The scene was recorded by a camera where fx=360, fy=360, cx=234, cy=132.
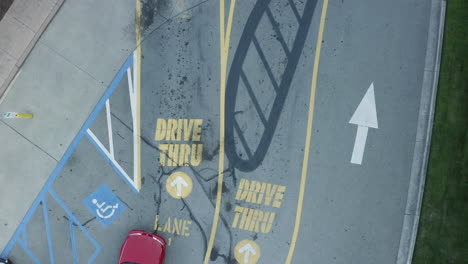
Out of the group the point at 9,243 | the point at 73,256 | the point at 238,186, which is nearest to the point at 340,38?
the point at 238,186

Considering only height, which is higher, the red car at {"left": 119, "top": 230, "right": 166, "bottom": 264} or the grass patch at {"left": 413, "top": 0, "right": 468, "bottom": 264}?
the grass patch at {"left": 413, "top": 0, "right": 468, "bottom": 264}

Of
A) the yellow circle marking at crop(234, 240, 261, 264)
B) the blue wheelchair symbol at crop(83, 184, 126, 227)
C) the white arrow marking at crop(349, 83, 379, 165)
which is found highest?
the white arrow marking at crop(349, 83, 379, 165)

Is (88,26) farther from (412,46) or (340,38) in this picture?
(412,46)

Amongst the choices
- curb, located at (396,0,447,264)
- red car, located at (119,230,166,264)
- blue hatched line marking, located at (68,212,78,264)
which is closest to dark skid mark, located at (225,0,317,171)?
red car, located at (119,230,166,264)

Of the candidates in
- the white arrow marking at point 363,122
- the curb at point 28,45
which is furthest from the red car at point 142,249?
the white arrow marking at point 363,122

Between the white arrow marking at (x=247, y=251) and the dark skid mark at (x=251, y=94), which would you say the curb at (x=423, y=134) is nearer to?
the dark skid mark at (x=251, y=94)

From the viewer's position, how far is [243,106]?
884 centimetres

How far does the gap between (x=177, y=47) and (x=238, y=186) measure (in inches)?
149

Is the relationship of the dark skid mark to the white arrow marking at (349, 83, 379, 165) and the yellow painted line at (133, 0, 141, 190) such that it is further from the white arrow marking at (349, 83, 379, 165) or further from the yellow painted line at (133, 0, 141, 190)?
the yellow painted line at (133, 0, 141, 190)

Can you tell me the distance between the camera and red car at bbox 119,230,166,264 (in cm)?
850

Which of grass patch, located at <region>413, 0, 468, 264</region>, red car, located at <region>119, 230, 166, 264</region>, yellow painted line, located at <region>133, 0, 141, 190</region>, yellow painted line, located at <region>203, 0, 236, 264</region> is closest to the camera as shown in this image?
grass patch, located at <region>413, 0, 468, 264</region>

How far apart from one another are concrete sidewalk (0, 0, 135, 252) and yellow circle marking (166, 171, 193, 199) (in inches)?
107

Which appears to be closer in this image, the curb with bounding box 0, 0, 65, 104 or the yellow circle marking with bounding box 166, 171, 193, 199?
the yellow circle marking with bounding box 166, 171, 193, 199

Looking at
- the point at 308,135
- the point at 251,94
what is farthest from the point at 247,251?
the point at 251,94
